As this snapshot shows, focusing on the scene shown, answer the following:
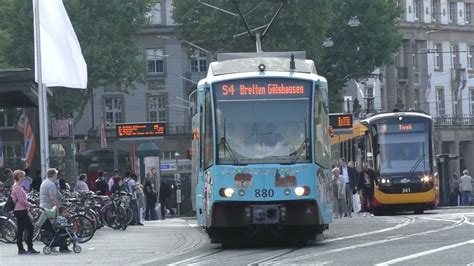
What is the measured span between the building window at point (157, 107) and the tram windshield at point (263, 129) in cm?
6275

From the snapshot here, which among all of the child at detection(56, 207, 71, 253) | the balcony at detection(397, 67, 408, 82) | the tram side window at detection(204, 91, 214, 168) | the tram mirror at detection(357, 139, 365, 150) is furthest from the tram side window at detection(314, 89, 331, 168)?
the balcony at detection(397, 67, 408, 82)

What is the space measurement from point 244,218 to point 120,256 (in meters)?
2.55

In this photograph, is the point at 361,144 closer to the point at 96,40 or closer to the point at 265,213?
the point at 265,213

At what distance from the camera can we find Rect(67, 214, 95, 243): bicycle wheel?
30469 millimetres

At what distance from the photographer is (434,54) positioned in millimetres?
95125

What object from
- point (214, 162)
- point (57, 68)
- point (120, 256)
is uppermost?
point (57, 68)

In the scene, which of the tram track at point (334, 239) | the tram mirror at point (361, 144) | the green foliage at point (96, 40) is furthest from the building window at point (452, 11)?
Result: the tram track at point (334, 239)

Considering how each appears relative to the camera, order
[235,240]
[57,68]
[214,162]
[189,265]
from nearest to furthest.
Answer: [189,265] → [214,162] → [235,240] → [57,68]

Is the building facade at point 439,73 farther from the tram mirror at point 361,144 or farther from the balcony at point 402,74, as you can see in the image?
the tram mirror at point 361,144

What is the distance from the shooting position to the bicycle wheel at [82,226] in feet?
100.0

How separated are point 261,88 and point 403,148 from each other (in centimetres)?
1898

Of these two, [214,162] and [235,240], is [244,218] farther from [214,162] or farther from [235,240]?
[235,240]

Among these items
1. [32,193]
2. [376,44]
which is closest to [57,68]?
[32,193]

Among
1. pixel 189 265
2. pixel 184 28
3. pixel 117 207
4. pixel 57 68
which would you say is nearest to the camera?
pixel 189 265
